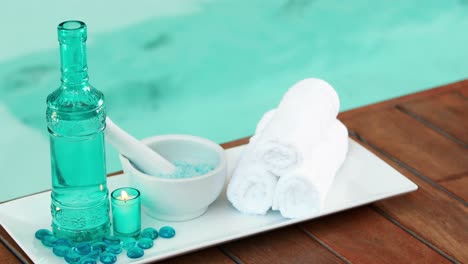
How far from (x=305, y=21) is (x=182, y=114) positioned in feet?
2.19

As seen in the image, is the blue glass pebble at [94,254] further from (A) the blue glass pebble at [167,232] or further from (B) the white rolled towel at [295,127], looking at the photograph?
(B) the white rolled towel at [295,127]

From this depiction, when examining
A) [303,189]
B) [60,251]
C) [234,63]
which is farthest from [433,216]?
[234,63]

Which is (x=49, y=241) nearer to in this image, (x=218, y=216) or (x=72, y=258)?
(x=72, y=258)

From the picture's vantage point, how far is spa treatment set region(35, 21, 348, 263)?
103 centimetres

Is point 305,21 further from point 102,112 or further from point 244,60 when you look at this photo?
point 102,112

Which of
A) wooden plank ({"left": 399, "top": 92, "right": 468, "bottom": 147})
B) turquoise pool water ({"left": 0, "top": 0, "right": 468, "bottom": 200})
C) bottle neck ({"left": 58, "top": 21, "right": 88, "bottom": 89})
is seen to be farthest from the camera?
turquoise pool water ({"left": 0, "top": 0, "right": 468, "bottom": 200})

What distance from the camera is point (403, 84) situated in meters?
2.67

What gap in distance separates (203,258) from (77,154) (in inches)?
7.9

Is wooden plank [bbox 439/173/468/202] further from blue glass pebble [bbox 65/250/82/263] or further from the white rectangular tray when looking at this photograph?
blue glass pebble [bbox 65/250/82/263]

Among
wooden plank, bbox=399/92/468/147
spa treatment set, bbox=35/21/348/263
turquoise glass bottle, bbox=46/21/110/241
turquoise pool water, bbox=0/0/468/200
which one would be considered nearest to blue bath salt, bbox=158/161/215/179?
spa treatment set, bbox=35/21/348/263

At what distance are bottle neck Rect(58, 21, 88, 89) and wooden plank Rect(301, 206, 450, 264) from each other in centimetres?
36

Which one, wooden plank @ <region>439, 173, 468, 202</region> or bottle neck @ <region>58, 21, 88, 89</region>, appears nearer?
bottle neck @ <region>58, 21, 88, 89</region>

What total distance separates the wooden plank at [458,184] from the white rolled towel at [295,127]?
7.5 inches

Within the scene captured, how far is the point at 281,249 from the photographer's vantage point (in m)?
1.07
